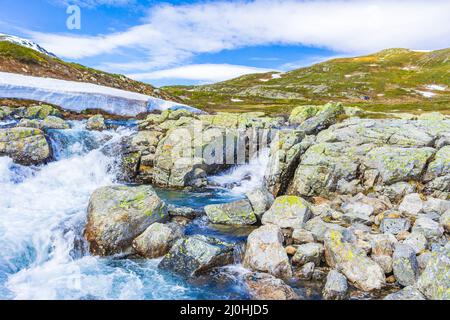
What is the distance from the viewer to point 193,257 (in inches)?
512

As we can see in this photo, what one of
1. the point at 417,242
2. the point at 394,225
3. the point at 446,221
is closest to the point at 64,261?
the point at 417,242

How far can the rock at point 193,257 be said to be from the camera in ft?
42.2

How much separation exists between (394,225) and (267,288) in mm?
7693

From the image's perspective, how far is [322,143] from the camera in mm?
25172

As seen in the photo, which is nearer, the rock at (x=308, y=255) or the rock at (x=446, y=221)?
the rock at (x=308, y=255)

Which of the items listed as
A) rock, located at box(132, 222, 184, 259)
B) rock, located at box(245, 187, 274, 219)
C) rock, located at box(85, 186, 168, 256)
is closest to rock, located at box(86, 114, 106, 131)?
rock, located at box(85, 186, 168, 256)

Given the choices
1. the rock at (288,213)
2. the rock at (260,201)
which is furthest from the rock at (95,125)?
the rock at (288,213)

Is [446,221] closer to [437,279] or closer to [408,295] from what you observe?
[437,279]

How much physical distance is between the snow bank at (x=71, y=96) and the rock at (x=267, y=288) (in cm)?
4266

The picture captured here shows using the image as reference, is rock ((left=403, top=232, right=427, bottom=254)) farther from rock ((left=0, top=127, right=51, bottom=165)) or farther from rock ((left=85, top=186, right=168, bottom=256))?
rock ((left=0, top=127, right=51, bottom=165))

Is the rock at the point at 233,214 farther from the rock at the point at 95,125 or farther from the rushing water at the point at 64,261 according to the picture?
the rock at the point at 95,125

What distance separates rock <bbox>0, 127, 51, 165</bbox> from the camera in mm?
23688

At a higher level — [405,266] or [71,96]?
[71,96]

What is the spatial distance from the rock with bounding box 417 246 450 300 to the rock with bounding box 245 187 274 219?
8684mm
